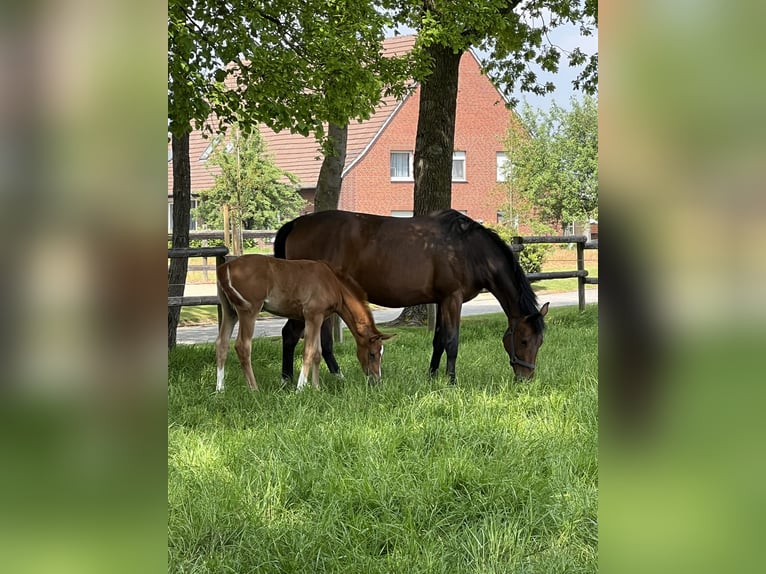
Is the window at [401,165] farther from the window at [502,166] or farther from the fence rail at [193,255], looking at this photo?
the fence rail at [193,255]

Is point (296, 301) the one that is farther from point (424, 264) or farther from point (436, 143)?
point (436, 143)

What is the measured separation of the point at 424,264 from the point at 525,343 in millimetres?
1283

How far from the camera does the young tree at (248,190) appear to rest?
2709 cm

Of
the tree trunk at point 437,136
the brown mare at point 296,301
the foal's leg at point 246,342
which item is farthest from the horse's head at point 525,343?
the tree trunk at point 437,136

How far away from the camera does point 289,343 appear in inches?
286

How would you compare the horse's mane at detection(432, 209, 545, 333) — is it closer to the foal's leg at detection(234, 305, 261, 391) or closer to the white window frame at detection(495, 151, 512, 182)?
the foal's leg at detection(234, 305, 261, 391)

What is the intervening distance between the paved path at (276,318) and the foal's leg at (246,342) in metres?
5.08

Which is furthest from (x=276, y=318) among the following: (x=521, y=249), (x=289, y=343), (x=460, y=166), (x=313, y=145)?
(x=460, y=166)

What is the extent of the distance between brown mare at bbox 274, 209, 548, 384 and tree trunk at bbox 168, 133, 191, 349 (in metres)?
2.23
